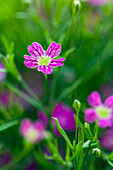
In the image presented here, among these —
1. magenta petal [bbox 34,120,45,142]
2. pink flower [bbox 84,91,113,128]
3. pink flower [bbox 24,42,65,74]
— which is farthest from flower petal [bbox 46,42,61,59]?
magenta petal [bbox 34,120,45,142]

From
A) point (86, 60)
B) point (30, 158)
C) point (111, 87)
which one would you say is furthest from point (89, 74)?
point (30, 158)

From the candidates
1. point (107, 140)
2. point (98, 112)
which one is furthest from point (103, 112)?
point (107, 140)

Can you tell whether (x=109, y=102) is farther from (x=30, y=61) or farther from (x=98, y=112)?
(x=30, y=61)

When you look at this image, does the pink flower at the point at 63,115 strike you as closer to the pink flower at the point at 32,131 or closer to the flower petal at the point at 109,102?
the pink flower at the point at 32,131

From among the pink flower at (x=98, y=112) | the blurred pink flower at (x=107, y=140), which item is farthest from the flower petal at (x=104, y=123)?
the blurred pink flower at (x=107, y=140)

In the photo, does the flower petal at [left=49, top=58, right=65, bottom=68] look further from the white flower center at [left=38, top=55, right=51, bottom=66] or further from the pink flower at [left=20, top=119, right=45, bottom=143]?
the pink flower at [left=20, top=119, right=45, bottom=143]

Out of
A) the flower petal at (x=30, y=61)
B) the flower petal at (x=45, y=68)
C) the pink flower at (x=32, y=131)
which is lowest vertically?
the pink flower at (x=32, y=131)
